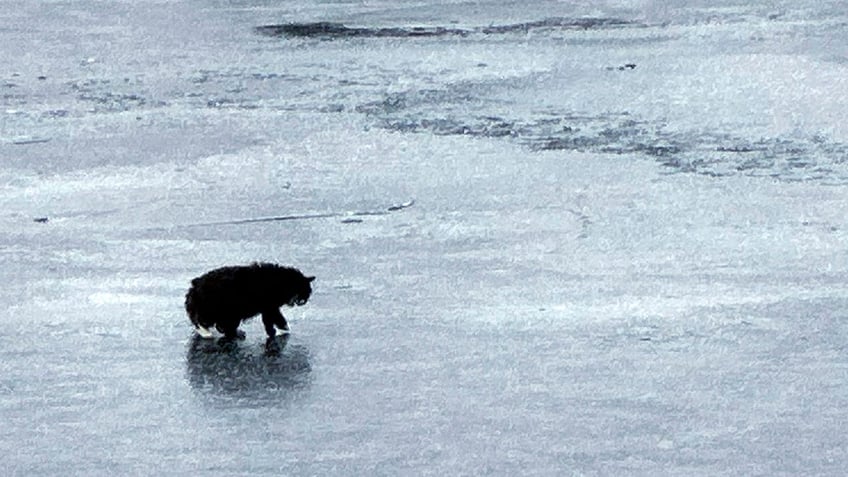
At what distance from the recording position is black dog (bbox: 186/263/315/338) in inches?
323

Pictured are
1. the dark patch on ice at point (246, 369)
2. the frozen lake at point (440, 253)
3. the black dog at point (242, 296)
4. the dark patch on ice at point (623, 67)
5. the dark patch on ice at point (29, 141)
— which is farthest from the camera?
the dark patch on ice at point (623, 67)

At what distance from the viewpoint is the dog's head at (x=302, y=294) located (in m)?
8.51

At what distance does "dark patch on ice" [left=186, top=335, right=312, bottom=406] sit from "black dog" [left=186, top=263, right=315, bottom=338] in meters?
0.08

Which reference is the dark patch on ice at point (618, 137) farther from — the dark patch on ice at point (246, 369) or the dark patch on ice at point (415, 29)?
the dark patch on ice at point (246, 369)

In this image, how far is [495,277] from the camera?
9273 millimetres

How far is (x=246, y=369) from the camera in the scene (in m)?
7.80

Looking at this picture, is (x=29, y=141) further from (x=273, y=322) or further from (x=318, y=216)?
(x=273, y=322)

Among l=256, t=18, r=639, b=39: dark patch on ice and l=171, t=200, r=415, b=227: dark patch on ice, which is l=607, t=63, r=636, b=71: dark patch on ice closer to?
l=256, t=18, r=639, b=39: dark patch on ice

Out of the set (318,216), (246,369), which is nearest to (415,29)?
(318,216)

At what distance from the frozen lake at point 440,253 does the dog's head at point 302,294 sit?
0.11 metres

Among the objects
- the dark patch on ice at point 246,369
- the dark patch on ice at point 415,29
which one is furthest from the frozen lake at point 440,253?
the dark patch on ice at point 415,29

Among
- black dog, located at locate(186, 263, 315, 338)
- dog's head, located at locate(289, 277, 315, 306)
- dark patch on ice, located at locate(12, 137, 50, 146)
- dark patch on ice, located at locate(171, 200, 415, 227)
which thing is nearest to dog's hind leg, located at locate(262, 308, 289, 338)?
black dog, located at locate(186, 263, 315, 338)

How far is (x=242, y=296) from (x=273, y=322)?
16cm

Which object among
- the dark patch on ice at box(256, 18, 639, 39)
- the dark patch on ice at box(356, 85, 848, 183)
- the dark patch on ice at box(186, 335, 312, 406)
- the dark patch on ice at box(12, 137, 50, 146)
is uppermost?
the dark patch on ice at box(186, 335, 312, 406)
